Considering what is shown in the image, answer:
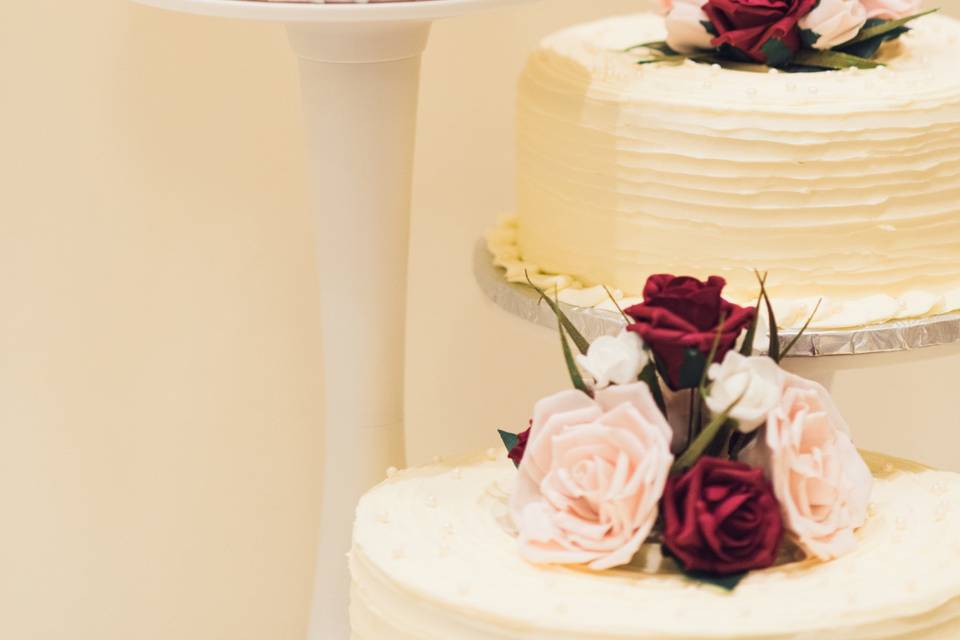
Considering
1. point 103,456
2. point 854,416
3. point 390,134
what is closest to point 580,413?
point 390,134

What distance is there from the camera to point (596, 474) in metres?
1.30

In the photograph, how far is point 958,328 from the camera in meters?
1.60

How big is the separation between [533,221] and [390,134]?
0.21 m

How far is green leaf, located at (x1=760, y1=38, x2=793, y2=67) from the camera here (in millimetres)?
1758

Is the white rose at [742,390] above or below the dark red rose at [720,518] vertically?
above

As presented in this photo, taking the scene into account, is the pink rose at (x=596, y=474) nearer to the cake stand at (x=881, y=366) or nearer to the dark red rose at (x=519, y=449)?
the dark red rose at (x=519, y=449)

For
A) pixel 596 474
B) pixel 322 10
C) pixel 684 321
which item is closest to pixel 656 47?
pixel 322 10

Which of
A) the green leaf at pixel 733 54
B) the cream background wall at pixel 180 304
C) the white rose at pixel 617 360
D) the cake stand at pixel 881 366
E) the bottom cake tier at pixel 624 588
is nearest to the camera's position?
the bottom cake tier at pixel 624 588

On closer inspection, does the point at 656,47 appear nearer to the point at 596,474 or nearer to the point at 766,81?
the point at 766,81

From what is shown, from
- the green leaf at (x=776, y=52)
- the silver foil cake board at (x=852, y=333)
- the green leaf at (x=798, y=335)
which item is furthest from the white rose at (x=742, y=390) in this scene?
the green leaf at (x=776, y=52)

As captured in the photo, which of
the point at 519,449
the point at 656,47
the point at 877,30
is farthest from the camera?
the point at 656,47

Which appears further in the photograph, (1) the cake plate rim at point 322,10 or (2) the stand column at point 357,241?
(2) the stand column at point 357,241

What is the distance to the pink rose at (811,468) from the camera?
1301 mm

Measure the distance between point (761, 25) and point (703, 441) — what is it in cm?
67
